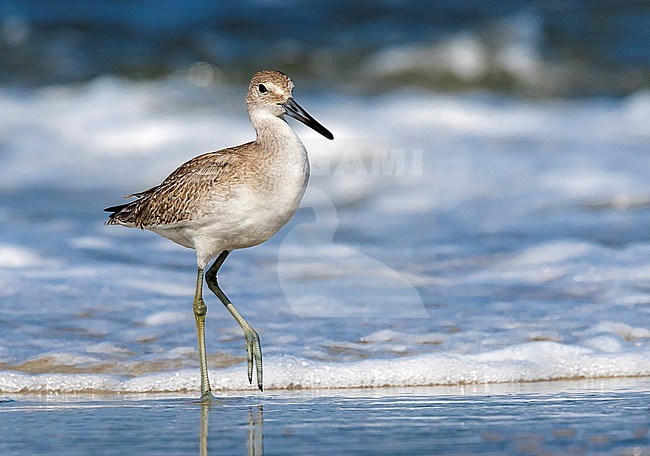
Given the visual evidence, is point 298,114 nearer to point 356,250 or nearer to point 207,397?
point 207,397

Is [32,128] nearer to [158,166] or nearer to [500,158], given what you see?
[158,166]

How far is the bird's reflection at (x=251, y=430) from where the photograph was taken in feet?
13.9

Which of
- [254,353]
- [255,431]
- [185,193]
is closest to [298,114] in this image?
[185,193]

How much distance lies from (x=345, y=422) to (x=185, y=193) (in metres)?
1.63

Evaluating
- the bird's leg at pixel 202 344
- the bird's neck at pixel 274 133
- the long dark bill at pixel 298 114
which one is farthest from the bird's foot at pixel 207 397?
the long dark bill at pixel 298 114

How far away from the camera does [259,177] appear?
5.60m

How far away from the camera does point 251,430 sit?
460 centimetres

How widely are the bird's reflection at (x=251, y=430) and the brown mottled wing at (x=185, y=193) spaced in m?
0.99

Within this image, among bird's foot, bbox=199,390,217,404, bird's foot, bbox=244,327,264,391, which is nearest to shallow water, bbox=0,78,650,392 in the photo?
bird's foot, bbox=244,327,264,391

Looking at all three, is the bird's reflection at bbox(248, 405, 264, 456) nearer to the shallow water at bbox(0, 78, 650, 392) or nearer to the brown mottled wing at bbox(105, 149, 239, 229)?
the shallow water at bbox(0, 78, 650, 392)

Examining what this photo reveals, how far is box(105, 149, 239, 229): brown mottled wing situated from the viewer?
5762 millimetres

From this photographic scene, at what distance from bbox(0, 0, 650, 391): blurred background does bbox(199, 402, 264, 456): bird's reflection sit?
0.76m

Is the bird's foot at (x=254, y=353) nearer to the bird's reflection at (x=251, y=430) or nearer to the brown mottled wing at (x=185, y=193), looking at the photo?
the bird's reflection at (x=251, y=430)

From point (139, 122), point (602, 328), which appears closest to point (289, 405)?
point (602, 328)
